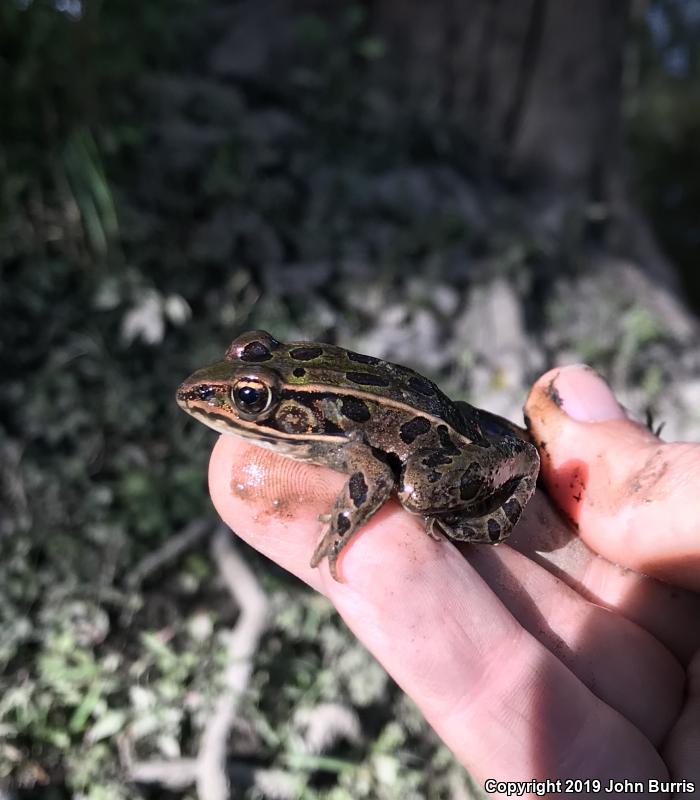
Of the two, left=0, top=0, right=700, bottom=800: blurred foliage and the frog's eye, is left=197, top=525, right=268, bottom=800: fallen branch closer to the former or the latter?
left=0, top=0, right=700, bottom=800: blurred foliage

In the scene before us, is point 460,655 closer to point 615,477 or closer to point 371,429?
point 371,429

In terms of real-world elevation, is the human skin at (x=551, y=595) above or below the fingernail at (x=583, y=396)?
below

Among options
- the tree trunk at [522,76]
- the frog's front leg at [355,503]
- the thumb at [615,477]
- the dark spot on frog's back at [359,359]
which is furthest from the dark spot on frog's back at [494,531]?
the tree trunk at [522,76]

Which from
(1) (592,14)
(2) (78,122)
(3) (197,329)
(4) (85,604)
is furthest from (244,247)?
(1) (592,14)

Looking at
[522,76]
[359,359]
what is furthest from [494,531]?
[522,76]

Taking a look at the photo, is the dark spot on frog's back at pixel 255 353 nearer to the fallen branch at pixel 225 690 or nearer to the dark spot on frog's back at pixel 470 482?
the dark spot on frog's back at pixel 470 482

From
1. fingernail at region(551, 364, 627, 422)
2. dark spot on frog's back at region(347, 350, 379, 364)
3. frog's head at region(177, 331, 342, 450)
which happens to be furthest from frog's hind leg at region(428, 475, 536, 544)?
dark spot on frog's back at region(347, 350, 379, 364)
